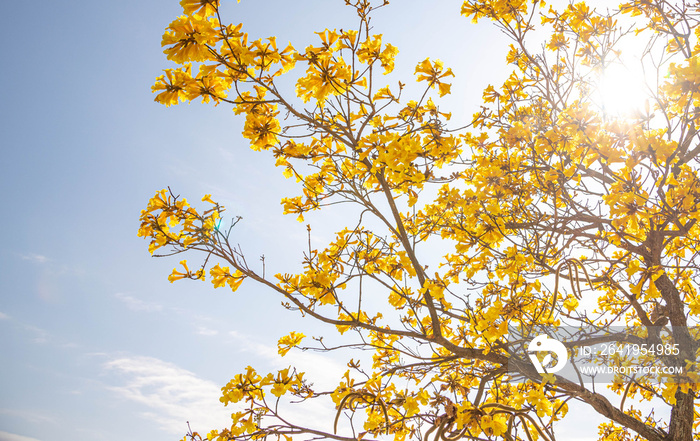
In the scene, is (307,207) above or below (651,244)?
below

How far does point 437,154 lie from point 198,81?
141 cm

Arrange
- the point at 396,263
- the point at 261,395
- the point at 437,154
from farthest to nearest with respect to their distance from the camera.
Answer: the point at 396,263
the point at 437,154
the point at 261,395

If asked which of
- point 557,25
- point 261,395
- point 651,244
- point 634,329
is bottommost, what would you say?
point 261,395

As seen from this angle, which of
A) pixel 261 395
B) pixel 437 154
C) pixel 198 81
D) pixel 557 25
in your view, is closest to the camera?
pixel 198 81

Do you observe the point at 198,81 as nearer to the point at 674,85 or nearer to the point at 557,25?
the point at 674,85

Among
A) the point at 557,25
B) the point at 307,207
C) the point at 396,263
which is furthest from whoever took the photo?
the point at 557,25

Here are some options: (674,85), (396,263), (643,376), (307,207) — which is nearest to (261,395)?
(307,207)

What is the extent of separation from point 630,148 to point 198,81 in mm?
2562

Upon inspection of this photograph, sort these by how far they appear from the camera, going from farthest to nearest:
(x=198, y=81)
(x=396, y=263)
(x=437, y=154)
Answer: (x=396, y=263), (x=437, y=154), (x=198, y=81)

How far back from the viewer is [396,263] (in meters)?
3.39

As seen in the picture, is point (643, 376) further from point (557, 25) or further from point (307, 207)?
point (557, 25)

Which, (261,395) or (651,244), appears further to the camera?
(651,244)

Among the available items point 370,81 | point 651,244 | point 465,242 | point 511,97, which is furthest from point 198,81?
point 651,244

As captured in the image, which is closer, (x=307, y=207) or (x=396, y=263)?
(x=307, y=207)
